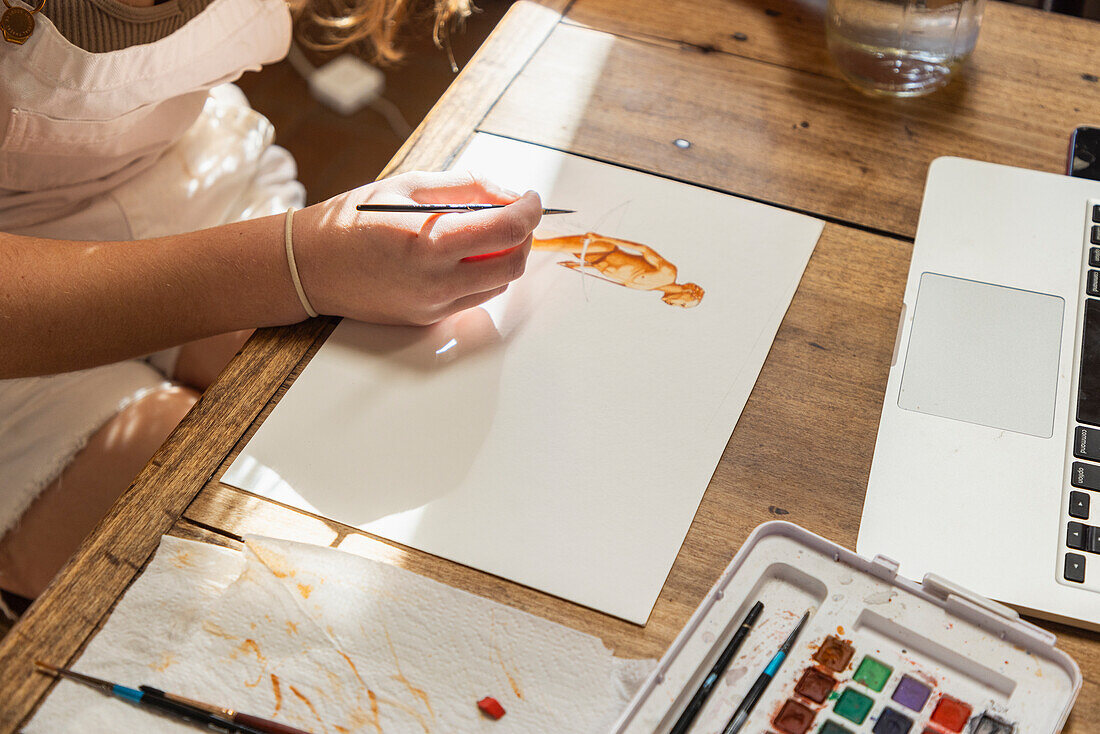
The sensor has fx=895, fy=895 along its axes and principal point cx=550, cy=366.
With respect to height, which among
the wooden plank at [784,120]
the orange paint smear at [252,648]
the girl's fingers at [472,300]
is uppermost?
the wooden plank at [784,120]

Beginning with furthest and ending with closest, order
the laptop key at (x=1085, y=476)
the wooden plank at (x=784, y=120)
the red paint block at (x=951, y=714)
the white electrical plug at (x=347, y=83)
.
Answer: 1. the white electrical plug at (x=347, y=83)
2. the wooden plank at (x=784, y=120)
3. the laptop key at (x=1085, y=476)
4. the red paint block at (x=951, y=714)

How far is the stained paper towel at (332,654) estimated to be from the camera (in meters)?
0.51

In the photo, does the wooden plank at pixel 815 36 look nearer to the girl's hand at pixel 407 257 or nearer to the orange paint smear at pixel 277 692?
the girl's hand at pixel 407 257

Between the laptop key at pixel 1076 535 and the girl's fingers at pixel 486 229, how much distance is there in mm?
433

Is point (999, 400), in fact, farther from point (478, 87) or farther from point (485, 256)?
point (478, 87)

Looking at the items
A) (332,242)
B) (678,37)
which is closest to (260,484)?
(332,242)

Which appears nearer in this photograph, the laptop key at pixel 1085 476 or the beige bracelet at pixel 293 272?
the laptop key at pixel 1085 476

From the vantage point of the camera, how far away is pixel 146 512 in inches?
23.5

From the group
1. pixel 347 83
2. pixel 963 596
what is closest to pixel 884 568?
pixel 963 596

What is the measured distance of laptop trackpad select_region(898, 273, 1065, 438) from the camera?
65cm

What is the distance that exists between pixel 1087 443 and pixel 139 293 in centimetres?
71

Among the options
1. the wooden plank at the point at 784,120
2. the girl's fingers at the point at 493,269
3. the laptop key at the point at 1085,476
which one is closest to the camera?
the laptop key at the point at 1085,476

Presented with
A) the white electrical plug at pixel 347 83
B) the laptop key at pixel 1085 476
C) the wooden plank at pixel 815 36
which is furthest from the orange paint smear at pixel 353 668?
the white electrical plug at pixel 347 83

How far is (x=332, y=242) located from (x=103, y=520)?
27 cm
